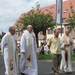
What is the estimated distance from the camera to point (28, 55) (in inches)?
407

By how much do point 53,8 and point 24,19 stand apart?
3710cm

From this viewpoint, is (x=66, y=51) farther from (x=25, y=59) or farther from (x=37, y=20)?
(x=37, y=20)

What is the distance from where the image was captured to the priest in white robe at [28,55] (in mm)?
10250

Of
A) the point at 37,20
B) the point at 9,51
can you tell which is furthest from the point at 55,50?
the point at 37,20

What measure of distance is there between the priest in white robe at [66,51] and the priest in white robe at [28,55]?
81.5 inches

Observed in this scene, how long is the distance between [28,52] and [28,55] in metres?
0.11

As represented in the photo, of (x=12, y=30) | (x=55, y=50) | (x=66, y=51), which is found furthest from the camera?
(x=66, y=51)

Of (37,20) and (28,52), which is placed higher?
(37,20)

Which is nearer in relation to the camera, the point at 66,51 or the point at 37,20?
the point at 66,51

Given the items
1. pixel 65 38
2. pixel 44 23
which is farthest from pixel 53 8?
pixel 65 38

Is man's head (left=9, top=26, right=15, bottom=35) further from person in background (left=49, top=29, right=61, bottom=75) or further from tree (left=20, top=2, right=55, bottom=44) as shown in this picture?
tree (left=20, top=2, right=55, bottom=44)

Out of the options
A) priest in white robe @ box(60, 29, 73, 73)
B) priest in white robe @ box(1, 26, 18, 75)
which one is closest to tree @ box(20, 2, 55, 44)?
priest in white robe @ box(60, 29, 73, 73)

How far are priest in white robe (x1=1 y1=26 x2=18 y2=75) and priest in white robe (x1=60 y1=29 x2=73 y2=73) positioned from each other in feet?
10.0

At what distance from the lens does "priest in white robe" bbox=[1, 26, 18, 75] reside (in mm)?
9477
